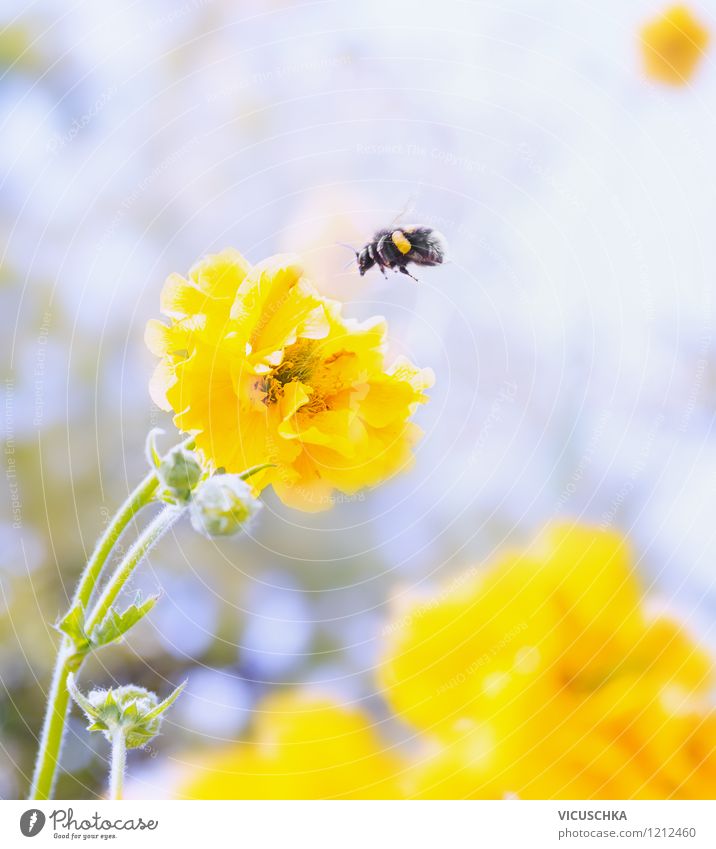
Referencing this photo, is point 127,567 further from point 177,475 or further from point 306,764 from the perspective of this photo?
point 306,764

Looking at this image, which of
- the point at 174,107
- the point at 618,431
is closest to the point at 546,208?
the point at 618,431

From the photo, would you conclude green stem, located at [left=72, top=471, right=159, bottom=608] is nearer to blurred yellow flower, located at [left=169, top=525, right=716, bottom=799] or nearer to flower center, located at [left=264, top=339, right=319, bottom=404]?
flower center, located at [left=264, top=339, right=319, bottom=404]

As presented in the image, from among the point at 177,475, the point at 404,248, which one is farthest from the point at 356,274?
the point at 177,475

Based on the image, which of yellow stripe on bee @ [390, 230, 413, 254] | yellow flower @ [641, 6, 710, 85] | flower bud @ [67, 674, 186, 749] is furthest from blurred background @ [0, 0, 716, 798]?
flower bud @ [67, 674, 186, 749]

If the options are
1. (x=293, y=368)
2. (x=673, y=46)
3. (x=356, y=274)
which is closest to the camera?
(x=293, y=368)

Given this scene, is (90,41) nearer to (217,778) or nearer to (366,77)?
(366,77)

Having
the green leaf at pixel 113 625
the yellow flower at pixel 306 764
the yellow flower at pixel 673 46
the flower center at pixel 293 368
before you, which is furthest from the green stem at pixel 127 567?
the yellow flower at pixel 673 46

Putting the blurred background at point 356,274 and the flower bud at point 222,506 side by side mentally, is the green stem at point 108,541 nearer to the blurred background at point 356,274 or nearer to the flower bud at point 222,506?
the flower bud at point 222,506
